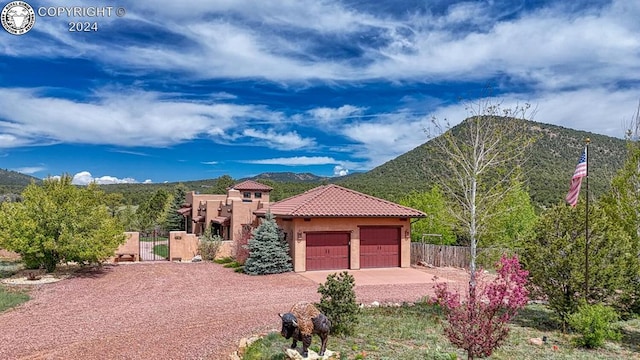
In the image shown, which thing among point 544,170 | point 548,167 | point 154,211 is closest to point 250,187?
point 154,211

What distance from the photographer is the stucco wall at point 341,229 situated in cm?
2067

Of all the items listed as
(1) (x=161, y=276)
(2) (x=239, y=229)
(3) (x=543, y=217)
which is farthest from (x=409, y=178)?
(3) (x=543, y=217)

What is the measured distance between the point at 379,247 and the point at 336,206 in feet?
9.60

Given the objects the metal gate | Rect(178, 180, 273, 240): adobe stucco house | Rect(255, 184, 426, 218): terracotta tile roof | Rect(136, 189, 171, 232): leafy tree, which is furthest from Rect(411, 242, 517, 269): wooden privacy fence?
Rect(136, 189, 171, 232): leafy tree

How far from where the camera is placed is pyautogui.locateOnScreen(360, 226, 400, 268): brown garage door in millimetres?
21922

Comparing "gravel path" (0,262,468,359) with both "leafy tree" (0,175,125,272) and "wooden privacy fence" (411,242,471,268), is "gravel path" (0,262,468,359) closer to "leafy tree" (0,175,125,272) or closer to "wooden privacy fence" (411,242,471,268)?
"leafy tree" (0,175,125,272)

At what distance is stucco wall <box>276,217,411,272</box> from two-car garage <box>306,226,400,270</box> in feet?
0.65

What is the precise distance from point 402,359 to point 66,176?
17.4 meters

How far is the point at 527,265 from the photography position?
39.0ft

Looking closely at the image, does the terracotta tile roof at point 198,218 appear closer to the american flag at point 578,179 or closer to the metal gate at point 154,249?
the metal gate at point 154,249

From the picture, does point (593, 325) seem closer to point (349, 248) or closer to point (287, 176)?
point (349, 248)

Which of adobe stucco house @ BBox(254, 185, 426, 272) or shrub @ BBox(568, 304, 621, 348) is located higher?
adobe stucco house @ BBox(254, 185, 426, 272)

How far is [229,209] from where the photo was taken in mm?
28938

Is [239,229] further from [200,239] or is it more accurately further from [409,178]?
[409,178]
